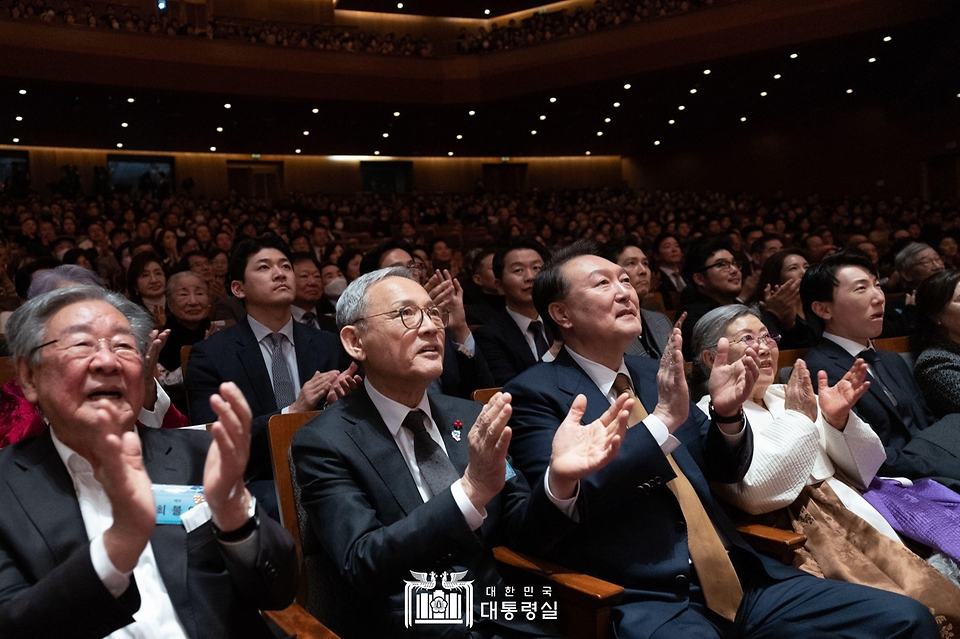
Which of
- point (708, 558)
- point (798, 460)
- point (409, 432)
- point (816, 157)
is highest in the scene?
point (816, 157)

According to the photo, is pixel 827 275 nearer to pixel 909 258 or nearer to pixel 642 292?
pixel 642 292

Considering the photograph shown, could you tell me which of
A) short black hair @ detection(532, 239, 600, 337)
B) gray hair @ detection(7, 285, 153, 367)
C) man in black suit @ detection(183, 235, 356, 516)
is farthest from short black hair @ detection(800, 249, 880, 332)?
gray hair @ detection(7, 285, 153, 367)

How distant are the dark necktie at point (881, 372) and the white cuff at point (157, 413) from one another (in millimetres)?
1881

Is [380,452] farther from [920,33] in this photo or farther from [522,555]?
[920,33]

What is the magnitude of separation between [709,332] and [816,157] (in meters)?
15.7

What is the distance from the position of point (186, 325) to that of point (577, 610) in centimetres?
240

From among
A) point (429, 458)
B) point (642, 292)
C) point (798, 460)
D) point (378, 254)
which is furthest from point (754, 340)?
point (378, 254)

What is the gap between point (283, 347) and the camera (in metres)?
2.74

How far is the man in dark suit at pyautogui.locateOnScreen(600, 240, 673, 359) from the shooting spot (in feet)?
9.71

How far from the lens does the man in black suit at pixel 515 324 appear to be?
10.4ft

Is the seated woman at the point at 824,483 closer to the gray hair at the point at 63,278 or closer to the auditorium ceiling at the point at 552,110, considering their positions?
the gray hair at the point at 63,278

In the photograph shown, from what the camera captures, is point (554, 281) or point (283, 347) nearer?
point (554, 281)

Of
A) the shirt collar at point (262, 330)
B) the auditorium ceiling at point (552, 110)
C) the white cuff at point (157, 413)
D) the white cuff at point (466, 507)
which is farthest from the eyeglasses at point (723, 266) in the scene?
the auditorium ceiling at point (552, 110)

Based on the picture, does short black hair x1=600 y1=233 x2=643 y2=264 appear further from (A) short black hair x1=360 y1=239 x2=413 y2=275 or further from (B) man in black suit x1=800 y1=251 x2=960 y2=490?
(B) man in black suit x1=800 y1=251 x2=960 y2=490
